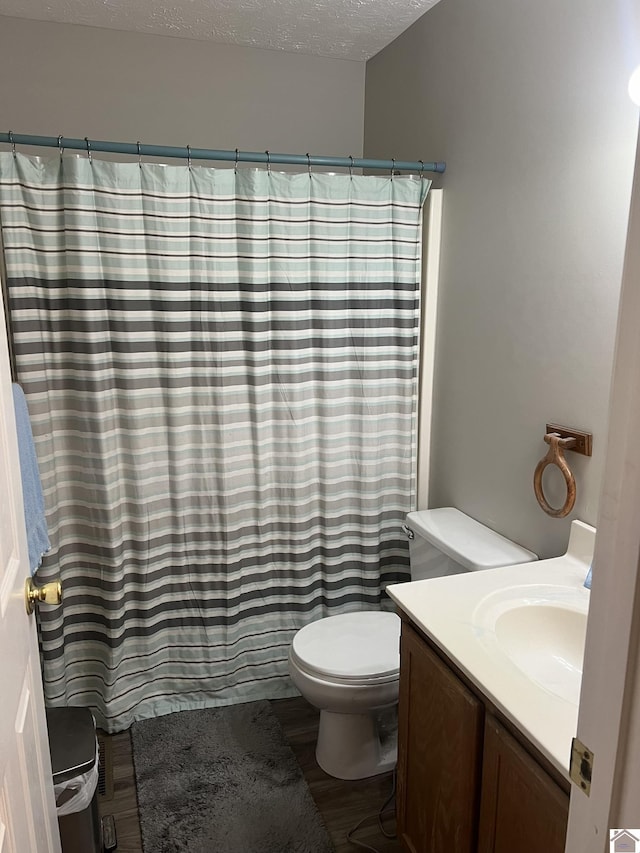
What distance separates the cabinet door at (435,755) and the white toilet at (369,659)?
29 cm

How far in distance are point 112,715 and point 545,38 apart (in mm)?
2542

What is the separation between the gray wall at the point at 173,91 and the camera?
2.42m

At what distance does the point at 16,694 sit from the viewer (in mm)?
1057

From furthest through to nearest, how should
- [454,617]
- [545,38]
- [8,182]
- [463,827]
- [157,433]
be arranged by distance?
[157,433]
[8,182]
[545,38]
[454,617]
[463,827]

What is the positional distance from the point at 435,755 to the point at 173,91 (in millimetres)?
2504

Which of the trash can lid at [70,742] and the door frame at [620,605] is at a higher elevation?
the door frame at [620,605]

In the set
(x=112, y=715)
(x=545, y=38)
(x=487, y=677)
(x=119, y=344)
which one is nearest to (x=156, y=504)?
(x=119, y=344)

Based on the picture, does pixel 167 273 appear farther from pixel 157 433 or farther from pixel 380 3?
pixel 380 3

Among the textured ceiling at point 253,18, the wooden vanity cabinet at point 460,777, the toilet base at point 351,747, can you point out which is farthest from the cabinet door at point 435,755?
the textured ceiling at point 253,18

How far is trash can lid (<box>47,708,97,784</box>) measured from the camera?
5.29 feet

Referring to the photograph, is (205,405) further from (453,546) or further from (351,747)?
(351,747)

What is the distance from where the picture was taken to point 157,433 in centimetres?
223

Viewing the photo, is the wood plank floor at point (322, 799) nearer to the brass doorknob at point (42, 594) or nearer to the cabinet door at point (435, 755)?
the cabinet door at point (435, 755)

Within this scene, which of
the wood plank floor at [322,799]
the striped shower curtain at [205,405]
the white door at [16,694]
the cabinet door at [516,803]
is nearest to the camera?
the white door at [16,694]
